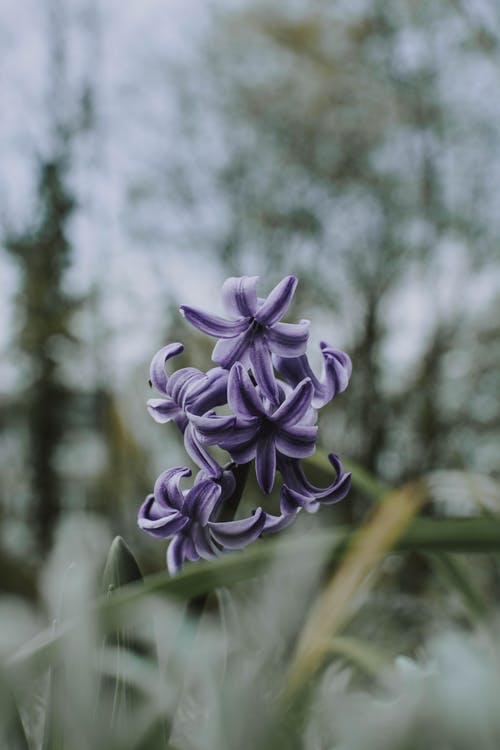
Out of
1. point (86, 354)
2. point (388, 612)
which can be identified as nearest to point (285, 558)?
point (388, 612)

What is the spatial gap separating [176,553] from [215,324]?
0.10 meters

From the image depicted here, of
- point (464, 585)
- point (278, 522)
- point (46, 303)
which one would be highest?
point (278, 522)

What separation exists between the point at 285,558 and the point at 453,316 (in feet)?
14.3

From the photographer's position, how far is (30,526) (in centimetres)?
392

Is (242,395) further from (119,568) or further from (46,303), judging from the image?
(46,303)

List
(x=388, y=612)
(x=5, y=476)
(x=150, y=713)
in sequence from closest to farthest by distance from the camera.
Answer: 1. (x=150, y=713)
2. (x=388, y=612)
3. (x=5, y=476)

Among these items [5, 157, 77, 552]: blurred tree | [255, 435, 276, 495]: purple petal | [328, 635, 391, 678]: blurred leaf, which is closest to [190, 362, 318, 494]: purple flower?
[255, 435, 276, 495]: purple petal

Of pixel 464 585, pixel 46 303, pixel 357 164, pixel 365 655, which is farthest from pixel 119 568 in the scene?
pixel 357 164

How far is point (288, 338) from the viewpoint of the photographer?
32 cm

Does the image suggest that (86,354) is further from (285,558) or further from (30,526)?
(285,558)

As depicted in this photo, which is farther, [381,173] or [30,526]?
[381,173]

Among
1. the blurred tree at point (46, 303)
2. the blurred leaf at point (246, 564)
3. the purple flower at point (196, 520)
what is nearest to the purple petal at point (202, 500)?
the purple flower at point (196, 520)

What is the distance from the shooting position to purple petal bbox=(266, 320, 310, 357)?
32 centimetres

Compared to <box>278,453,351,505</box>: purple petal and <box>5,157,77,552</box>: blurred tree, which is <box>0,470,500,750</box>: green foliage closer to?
<box>278,453,351,505</box>: purple petal
